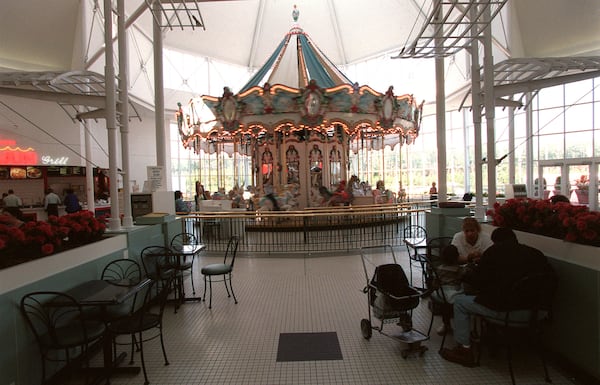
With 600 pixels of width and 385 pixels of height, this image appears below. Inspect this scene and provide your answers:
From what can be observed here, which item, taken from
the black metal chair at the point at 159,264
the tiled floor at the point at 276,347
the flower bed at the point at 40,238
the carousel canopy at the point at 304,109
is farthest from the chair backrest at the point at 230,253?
the carousel canopy at the point at 304,109

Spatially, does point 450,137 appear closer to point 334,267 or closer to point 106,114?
point 334,267

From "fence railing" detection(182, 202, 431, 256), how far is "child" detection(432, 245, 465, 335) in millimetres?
4575

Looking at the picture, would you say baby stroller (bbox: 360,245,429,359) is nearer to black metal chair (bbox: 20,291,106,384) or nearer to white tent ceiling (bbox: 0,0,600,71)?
black metal chair (bbox: 20,291,106,384)

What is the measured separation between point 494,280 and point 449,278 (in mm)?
836

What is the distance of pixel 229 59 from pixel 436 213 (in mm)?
20731

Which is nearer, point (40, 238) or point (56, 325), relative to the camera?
point (56, 325)

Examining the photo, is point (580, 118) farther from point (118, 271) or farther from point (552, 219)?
point (118, 271)

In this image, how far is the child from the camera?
390 cm

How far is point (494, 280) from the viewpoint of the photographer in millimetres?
3232

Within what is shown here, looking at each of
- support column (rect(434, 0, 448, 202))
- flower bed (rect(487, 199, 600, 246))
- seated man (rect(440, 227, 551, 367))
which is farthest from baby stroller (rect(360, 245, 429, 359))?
support column (rect(434, 0, 448, 202))

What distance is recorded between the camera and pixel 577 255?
3287mm

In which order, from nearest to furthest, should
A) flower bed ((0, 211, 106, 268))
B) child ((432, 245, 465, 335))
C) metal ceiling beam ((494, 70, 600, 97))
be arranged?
flower bed ((0, 211, 106, 268)), child ((432, 245, 465, 335)), metal ceiling beam ((494, 70, 600, 97))

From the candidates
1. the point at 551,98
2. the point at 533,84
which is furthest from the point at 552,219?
the point at 551,98

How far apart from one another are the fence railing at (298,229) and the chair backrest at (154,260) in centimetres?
239
